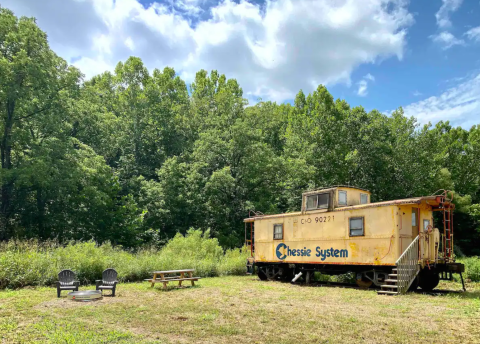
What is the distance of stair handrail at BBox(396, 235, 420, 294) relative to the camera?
Result: 1205 cm

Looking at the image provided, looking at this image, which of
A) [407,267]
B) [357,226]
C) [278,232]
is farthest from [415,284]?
[278,232]

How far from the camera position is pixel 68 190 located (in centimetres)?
2534

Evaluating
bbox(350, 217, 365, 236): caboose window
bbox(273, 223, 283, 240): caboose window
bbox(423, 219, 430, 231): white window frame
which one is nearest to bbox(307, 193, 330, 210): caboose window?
bbox(350, 217, 365, 236): caboose window

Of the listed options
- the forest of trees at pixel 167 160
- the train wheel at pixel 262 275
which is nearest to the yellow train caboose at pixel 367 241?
the train wheel at pixel 262 275

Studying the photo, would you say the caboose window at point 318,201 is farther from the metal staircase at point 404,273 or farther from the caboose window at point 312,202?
the metal staircase at point 404,273

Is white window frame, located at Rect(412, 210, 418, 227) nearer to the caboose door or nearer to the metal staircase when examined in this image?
the caboose door

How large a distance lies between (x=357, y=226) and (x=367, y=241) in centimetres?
68

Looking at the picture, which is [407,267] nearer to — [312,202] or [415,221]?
[415,221]

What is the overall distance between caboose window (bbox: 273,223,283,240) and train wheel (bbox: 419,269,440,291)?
19.6 feet

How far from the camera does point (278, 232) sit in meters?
17.1

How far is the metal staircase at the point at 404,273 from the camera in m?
12.0

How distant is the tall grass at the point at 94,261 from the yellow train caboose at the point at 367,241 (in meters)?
3.95

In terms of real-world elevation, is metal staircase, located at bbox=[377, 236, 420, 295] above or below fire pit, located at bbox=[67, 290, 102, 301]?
above

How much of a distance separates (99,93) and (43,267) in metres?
33.3
